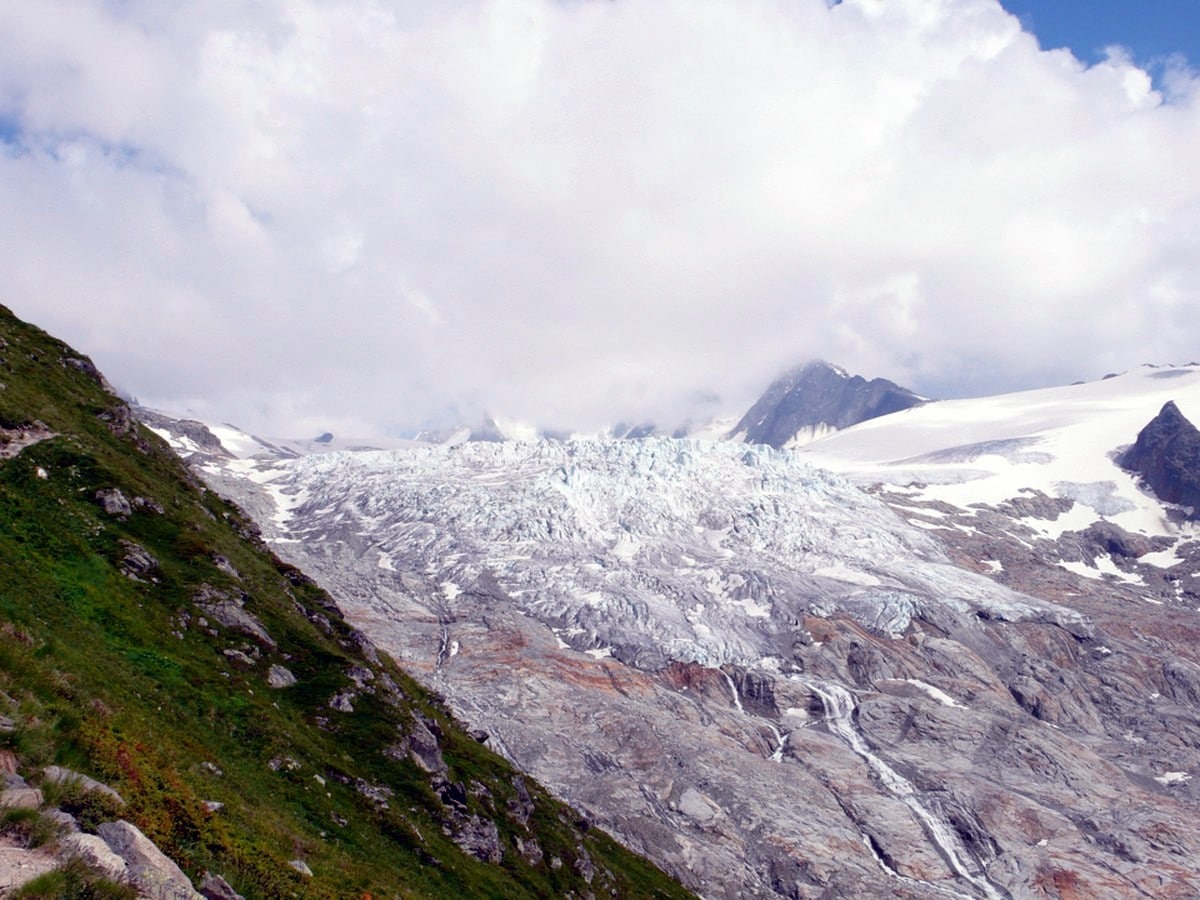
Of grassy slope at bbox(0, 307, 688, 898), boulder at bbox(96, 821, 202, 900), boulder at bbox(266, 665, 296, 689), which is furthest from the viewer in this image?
boulder at bbox(266, 665, 296, 689)

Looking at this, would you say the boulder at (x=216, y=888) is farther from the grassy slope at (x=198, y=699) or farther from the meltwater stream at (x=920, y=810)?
the meltwater stream at (x=920, y=810)

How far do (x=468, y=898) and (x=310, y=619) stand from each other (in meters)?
29.3

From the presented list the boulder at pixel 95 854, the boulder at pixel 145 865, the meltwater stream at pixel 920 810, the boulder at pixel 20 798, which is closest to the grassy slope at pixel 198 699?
the boulder at pixel 20 798

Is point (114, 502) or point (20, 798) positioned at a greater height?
point (114, 502)

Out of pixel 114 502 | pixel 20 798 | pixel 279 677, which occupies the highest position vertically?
pixel 114 502

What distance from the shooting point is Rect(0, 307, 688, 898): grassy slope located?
63.0 ft

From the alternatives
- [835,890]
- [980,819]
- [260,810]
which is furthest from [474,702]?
[260,810]

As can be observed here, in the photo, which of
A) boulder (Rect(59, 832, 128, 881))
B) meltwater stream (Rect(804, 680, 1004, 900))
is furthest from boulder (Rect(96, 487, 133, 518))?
meltwater stream (Rect(804, 680, 1004, 900))

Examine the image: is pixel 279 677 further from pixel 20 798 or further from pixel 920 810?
pixel 920 810

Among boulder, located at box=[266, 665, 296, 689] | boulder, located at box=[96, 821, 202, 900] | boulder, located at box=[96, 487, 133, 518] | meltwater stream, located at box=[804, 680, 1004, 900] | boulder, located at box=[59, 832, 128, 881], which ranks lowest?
boulder, located at box=[266, 665, 296, 689]

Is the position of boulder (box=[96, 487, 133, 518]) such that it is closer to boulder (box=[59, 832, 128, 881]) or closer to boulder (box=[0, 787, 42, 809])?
boulder (box=[0, 787, 42, 809])

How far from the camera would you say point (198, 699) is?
40031 millimetres

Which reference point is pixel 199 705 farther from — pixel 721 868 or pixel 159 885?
pixel 721 868

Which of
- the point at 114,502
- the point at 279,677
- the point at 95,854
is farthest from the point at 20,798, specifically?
the point at 114,502
